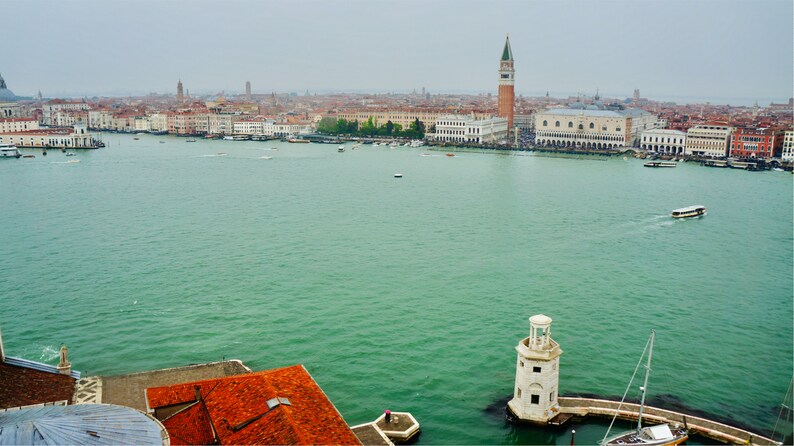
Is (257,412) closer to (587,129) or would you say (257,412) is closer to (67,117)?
(587,129)

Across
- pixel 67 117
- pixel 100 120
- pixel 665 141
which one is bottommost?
pixel 665 141

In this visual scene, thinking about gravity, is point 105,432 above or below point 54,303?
above

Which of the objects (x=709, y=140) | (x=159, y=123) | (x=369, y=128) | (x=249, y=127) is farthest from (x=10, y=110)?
(x=709, y=140)

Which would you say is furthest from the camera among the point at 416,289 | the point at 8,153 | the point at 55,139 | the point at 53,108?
the point at 53,108

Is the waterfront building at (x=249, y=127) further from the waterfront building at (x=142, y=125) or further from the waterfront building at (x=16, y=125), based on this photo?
the waterfront building at (x=16, y=125)

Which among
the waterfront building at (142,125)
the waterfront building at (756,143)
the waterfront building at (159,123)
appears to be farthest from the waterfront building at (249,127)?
the waterfront building at (756,143)

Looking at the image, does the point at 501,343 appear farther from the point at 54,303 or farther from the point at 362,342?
the point at 54,303

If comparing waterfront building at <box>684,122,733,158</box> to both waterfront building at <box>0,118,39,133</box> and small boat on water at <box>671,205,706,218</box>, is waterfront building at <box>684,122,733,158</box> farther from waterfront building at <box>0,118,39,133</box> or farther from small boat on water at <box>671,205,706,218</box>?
waterfront building at <box>0,118,39,133</box>

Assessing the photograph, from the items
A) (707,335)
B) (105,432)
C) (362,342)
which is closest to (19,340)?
(362,342)
